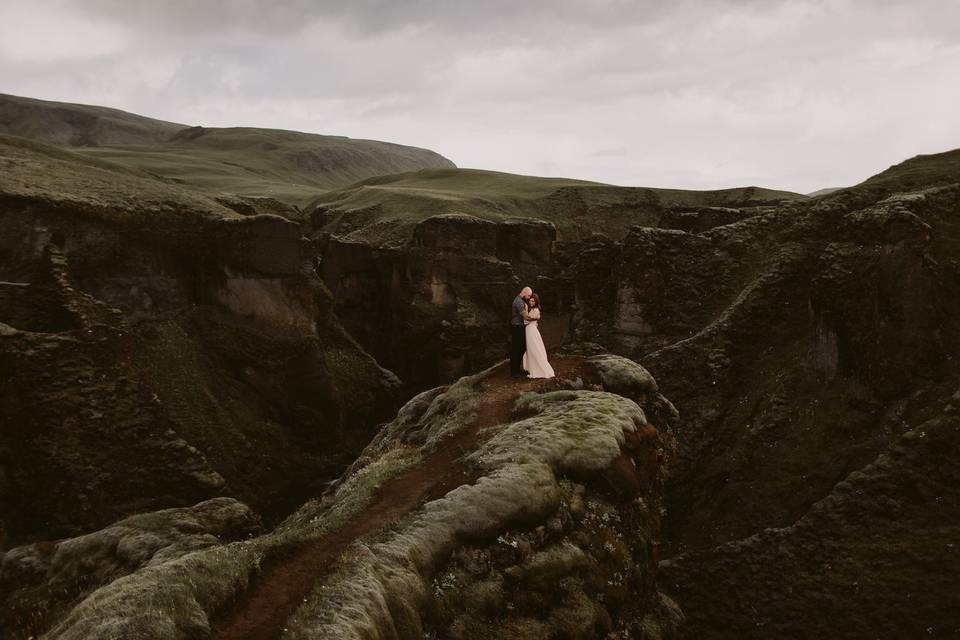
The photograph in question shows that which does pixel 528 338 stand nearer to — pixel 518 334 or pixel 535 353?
pixel 518 334

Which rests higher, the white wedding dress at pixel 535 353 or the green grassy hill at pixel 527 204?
the green grassy hill at pixel 527 204

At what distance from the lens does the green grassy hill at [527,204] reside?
270ft

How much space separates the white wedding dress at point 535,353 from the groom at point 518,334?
0.97 ft

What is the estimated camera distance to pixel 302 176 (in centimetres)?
18000

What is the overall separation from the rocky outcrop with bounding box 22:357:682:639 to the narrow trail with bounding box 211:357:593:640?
0.16 ft

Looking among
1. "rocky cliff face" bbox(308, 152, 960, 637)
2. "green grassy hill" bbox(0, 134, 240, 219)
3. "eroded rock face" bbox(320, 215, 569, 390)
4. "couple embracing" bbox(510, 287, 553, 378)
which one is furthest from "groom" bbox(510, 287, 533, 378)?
"eroded rock face" bbox(320, 215, 569, 390)

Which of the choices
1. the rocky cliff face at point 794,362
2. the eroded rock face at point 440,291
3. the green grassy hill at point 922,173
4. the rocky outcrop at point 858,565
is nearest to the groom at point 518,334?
the rocky outcrop at point 858,565

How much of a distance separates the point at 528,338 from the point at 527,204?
7167 centimetres

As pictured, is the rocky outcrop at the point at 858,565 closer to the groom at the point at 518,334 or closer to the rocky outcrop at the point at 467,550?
the rocky outcrop at the point at 467,550

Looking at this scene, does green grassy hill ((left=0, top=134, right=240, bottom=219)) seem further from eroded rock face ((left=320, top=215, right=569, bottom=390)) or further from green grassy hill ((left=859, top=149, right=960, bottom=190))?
green grassy hill ((left=859, top=149, right=960, bottom=190))

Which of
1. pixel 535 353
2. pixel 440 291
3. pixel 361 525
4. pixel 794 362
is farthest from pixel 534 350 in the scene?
pixel 440 291

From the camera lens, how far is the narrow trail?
1323 cm

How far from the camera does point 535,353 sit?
87.4 ft

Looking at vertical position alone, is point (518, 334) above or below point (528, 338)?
above
